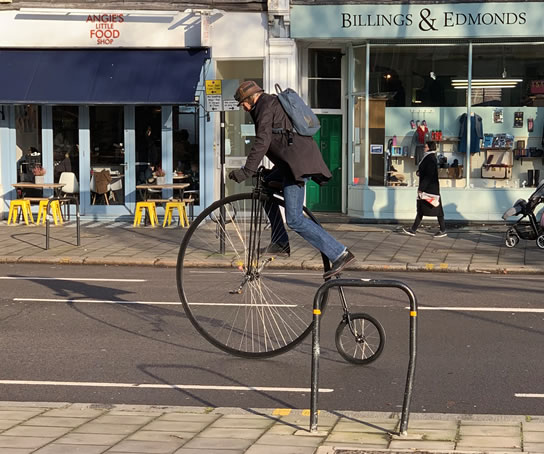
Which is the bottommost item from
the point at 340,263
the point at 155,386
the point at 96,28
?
the point at 155,386

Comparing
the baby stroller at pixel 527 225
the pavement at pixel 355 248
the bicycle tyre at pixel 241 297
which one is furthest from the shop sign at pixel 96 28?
the bicycle tyre at pixel 241 297

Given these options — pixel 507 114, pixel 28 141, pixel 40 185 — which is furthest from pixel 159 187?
pixel 507 114

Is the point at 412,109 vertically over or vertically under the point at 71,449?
over

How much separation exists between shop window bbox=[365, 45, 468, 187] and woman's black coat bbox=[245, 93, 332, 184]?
43.5 feet

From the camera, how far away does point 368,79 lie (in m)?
20.6

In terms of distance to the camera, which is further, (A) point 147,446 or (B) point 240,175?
(B) point 240,175

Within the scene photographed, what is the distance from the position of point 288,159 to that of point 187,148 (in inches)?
550

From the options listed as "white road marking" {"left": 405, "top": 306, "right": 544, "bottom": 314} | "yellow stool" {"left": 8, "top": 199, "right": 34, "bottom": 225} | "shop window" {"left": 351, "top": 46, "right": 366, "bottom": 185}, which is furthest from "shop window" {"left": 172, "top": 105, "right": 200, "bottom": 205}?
"white road marking" {"left": 405, "top": 306, "right": 544, "bottom": 314}

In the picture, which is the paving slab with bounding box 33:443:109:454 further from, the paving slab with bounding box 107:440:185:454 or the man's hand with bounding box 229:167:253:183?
the man's hand with bounding box 229:167:253:183

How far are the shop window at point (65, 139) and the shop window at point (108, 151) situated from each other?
387 millimetres

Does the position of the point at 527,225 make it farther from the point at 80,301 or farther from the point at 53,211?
the point at 53,211

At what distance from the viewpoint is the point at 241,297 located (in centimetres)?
871

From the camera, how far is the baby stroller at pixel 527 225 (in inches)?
634

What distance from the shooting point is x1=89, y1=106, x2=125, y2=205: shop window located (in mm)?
21484
